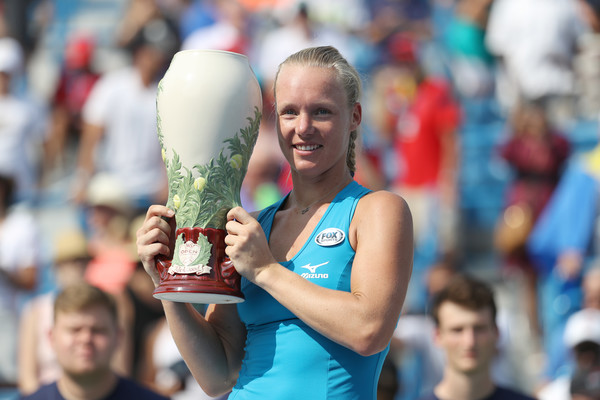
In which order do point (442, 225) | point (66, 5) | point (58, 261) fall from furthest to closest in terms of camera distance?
point (66, 5), point (442, 225), point (58, 261)

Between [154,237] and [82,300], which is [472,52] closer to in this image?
[82,300]

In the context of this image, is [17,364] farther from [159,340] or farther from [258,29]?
[258,29]

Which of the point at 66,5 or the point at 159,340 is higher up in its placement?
the point at 66,5

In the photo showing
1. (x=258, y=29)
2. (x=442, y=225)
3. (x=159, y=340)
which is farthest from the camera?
(x=258, y=29)

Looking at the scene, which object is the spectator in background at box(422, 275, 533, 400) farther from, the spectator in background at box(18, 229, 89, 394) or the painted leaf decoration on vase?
the spectator in background at box(18, 229, 89, 394)

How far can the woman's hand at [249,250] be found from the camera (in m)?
2.22

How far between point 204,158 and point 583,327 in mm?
3946

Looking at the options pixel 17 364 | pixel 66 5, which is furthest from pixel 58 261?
pixel 66 5

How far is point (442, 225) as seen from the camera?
8.14m

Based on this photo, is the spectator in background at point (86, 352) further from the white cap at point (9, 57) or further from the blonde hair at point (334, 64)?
the white cap at point (9, 57)

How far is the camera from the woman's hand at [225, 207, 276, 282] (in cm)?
222

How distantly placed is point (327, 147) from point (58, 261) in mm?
4157

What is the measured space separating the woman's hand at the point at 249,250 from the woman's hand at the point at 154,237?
0.70 feet

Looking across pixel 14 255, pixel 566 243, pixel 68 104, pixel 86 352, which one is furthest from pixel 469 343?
pixel 68 104
